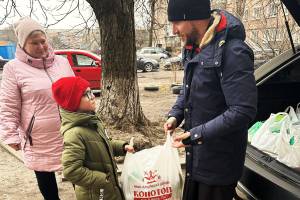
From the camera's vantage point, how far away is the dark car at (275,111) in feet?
6.77

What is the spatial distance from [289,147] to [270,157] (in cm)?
14

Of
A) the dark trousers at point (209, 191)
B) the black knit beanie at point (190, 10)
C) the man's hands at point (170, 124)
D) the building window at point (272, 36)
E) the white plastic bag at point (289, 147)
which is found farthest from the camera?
the building window at point (272, 36)

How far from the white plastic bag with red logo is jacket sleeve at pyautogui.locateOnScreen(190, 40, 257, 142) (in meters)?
0.53

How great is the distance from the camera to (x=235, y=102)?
5.39ft

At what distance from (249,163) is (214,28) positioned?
104 centimetres

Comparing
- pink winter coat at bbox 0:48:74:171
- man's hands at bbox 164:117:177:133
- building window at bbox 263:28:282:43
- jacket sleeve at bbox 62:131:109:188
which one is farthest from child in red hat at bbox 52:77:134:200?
building window at bbox 263:28:282:43

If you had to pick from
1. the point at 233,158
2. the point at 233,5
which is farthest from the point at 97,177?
the point at 233,5

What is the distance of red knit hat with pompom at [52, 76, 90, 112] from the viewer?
2.15 meters

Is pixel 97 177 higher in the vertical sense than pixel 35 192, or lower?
higher

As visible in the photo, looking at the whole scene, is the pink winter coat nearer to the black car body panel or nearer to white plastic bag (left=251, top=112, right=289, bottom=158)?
white plastic bag (left=251, top=112, right=289, bottom=158)

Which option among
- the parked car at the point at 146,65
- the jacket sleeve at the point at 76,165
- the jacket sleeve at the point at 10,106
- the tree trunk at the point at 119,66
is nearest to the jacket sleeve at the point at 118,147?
the jacket sleeve at the point at 76,165

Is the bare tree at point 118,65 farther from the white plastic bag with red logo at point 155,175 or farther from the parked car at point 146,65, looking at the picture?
the parked car at point 146,65

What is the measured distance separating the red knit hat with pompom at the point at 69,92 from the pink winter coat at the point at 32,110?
502 mm

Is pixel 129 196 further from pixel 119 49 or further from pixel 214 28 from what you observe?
pixel 119 49
